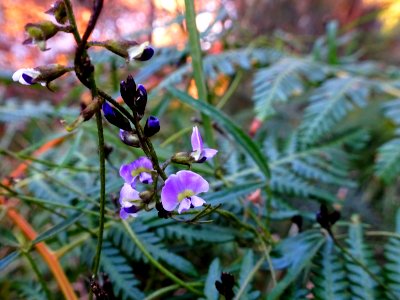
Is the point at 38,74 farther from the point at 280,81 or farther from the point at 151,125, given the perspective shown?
the point at 280,81

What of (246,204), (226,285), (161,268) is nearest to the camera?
(226,285)

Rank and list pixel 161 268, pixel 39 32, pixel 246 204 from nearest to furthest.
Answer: pixel 39 32, pixel 161 268, pixel 246 204

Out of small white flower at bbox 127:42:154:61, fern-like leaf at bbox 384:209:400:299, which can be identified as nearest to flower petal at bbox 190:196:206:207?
small white flower at bbox 127:42:154:61

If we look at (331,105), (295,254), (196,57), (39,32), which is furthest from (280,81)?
(39,32)

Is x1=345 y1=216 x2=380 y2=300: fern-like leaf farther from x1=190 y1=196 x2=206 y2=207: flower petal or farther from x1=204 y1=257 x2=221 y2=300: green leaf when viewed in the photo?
x1=190 y1=196 x2=206 y2=207: flower petal

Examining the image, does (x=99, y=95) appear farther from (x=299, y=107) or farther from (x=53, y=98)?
(x=53, y=98)

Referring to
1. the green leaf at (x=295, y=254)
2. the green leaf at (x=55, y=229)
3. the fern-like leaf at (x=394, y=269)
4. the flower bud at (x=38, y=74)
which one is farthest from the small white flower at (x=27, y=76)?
the fern-like leaf at (x=394, y=269)

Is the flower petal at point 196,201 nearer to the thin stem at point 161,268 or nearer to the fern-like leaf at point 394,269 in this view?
the thin stem at point 161,268
